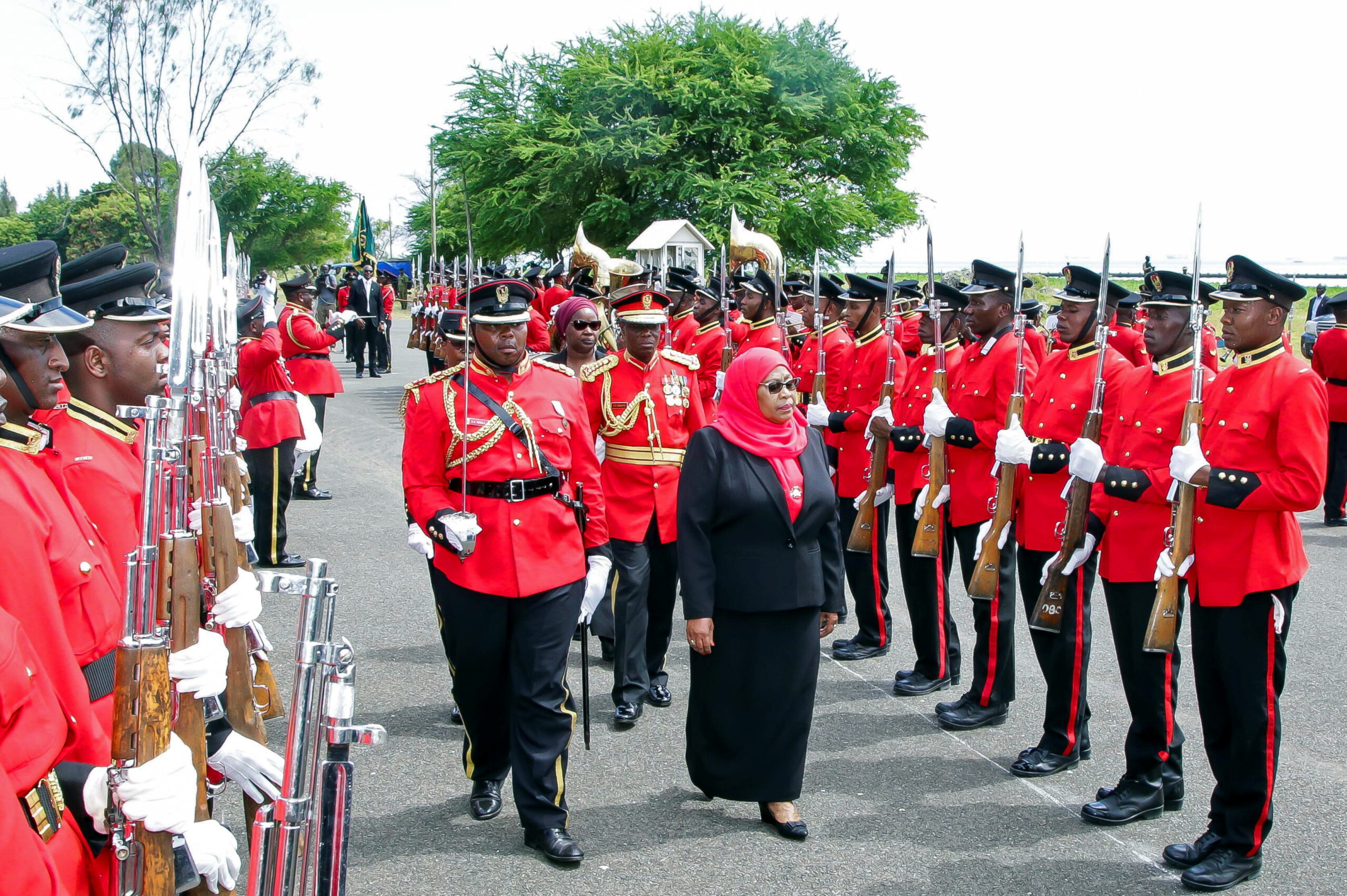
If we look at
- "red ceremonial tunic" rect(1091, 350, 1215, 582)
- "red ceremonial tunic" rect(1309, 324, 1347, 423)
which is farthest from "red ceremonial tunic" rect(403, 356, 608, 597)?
"red ceremonial tunic" rect(1309, 324, 1347, 423)

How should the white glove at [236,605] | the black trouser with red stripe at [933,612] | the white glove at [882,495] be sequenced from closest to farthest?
the white glove at [236,605], the black trouser with red stripe at [933,612], the white glove at [882,495]

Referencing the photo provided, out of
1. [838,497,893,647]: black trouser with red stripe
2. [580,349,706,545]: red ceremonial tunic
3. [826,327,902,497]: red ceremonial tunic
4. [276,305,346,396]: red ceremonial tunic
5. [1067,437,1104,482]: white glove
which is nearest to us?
[1067,437,1104,482]: white glove

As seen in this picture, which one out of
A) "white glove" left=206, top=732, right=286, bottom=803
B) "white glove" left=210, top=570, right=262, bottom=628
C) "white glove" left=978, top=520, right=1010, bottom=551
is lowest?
"white glove" left=206, top=732, right=286, bottom=803

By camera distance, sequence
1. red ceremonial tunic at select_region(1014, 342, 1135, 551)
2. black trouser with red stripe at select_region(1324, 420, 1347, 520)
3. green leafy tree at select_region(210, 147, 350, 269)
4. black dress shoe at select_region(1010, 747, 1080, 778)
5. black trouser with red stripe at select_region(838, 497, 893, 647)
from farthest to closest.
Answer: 1. green leafy tree at select_region(210, 147, 350, 269)
2. black trouser with red stripe at select_region(1324, 420, 1347, 520)
3. black trouser with red stripe at select_region(838, 497, 893, 647)
4. red ceremonial tunic at select_region(1014, 342, 1135, 551)
5. black dress shoe at select_region(1010, 747, 1080, 778)

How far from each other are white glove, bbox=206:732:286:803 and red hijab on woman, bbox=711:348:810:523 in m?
2.12

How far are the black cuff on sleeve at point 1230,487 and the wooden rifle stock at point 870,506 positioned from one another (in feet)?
7.90

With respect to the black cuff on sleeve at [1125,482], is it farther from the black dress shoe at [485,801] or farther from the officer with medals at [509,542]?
the black dress shoe at [485,801]

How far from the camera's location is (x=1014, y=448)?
5211 mm

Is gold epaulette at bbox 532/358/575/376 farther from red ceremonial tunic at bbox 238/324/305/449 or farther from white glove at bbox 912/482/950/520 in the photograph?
red ceremonial tunic at bbox 238/324/305/449

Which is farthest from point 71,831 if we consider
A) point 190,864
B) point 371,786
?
point 371,786

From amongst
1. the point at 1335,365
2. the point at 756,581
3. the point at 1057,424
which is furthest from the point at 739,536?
the point at 1335,365

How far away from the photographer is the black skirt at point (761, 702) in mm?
4539

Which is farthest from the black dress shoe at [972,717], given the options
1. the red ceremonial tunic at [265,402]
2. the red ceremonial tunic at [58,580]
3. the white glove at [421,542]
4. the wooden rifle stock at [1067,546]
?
the red ceremonial tunic at [265,402]

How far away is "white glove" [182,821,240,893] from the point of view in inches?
94.0
